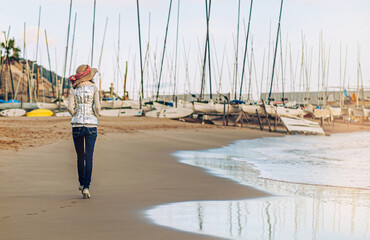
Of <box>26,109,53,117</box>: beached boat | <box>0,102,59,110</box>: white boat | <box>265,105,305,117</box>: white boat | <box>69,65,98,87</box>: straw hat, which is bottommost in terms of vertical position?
<box>26,109,53,117</box>: beached boat

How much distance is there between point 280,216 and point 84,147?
9.03 feet

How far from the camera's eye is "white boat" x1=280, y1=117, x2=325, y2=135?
33469 millimetres

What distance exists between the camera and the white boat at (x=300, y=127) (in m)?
33.5

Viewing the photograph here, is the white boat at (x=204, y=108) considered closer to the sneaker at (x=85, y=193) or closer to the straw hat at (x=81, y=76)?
the straw hat at (x=81, y=76)

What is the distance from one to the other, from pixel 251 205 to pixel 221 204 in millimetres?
410

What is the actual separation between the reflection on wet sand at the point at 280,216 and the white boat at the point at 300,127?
2611cm

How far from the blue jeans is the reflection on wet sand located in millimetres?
1201

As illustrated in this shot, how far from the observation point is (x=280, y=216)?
5621mm

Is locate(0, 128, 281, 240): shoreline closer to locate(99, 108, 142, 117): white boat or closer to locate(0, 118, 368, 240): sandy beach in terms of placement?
locate(0, 118, 368, 240): sandy beach

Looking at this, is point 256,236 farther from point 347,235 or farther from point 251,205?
point 251,205

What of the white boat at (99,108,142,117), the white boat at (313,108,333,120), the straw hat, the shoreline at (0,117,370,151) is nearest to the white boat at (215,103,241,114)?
the shoreline at (0,117,370,151)

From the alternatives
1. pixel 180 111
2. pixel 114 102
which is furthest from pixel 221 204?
pixel 114 102

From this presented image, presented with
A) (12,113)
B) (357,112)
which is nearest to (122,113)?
(12,113)

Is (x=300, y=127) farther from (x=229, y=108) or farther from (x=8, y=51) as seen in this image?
(x=8, y=51)
